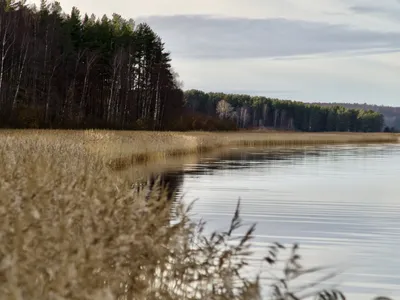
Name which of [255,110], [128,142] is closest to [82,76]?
[128,142]

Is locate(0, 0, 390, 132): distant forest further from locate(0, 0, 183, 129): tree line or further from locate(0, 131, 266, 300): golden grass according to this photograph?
locate(0, 131, 266, 300): golden grass

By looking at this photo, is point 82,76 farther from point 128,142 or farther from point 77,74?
point 128,142

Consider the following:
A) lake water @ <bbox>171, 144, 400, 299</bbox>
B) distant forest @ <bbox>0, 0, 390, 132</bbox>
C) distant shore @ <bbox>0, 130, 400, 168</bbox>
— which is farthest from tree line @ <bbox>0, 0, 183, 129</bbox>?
lake water @ <bbox>171, 144, 400, 299</bbox>

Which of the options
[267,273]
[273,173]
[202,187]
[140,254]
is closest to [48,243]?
[140,254]

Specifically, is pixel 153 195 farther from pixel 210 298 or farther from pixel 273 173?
pixel 273 173

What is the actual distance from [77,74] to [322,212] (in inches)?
1846

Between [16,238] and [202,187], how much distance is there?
681 inches

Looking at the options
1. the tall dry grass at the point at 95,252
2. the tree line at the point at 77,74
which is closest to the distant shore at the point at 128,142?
the tree line at the point at 77,74

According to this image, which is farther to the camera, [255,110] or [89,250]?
[255,110]

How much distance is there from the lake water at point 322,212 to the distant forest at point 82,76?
21012 millimetres

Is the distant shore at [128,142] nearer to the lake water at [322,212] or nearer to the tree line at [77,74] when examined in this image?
the lake water at [322,212]

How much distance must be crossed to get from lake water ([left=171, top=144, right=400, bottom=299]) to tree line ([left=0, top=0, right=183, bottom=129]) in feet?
68.3

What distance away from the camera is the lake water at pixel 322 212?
971 centimetres

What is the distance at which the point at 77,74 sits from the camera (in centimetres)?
6016
